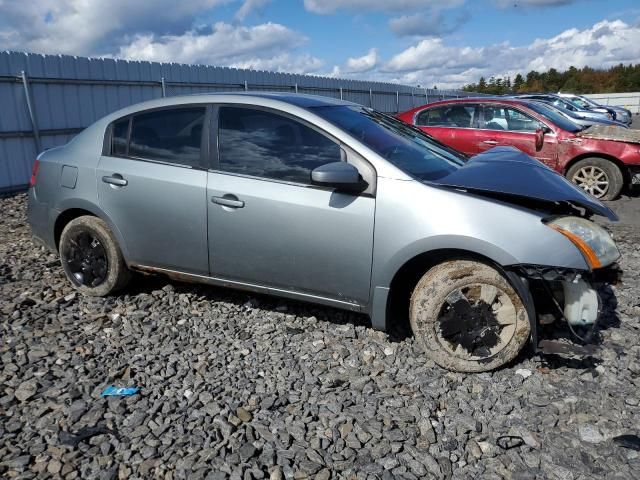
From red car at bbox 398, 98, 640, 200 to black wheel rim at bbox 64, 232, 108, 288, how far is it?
6.48 metres

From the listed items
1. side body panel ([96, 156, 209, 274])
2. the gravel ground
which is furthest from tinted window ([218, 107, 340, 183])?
the gravel ground

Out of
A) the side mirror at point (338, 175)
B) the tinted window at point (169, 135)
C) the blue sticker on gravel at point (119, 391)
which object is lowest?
the blue sticker on gravel at point (119, 391)

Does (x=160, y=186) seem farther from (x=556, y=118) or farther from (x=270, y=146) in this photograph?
(x=556, y=118)

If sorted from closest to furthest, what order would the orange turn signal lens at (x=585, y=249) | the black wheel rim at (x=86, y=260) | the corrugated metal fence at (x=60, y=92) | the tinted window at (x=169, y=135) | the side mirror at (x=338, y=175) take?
1. the orange turn signal lens at (x=585, y=249)
2. the side mirror at (x=338, y=175)
3. the tinted window at (x=169, y=135)
4. the black wheel rim at (x=86, y=260)
5. the corrugated metal fence at (x=60, y=92)

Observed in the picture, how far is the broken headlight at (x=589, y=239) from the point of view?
309 centimetres

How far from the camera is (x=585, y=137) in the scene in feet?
28.0

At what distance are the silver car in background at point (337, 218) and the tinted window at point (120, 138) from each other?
0.04ft

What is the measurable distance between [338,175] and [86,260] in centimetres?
248

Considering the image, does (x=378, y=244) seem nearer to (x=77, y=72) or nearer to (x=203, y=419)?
(x=203, y=419)

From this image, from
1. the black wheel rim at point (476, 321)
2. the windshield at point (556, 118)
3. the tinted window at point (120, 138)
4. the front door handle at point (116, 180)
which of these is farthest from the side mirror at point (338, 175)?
the windshield at point (556, 118)

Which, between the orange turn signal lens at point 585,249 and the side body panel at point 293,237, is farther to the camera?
the side body panel at point 293,237

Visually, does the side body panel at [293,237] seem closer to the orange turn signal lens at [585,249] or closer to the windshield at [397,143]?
the windshield at [397,143]

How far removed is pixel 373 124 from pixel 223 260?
1.50 metres

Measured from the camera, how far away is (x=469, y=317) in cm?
334
